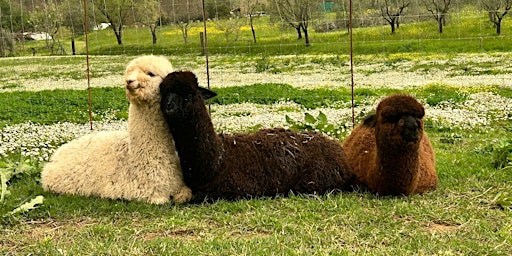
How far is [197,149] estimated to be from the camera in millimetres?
6695

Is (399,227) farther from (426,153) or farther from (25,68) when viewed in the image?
(25,68)

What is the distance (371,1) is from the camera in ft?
76.8

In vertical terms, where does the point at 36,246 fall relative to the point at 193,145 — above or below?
below

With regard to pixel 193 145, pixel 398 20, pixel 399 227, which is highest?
pixel 398 20

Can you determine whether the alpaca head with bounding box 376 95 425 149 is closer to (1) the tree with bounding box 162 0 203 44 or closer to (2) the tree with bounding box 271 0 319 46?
(1) the tree with bounding box 162 0 203 44

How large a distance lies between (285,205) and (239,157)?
1.00 meters

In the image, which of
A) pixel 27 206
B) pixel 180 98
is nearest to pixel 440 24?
pixel 180 98

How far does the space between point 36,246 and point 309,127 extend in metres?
5.55

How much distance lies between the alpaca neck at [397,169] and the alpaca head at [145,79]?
2749mm

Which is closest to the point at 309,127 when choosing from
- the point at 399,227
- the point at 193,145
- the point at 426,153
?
the point at 426,153

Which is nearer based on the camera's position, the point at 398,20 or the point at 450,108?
the point at 450,108

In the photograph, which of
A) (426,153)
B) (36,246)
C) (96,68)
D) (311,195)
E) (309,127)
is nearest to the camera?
(36,246)

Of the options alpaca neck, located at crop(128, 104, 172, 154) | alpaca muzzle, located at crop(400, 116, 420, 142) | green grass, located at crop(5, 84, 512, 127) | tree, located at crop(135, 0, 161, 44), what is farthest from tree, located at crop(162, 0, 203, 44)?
alpaca muzzle, located at crop(400, 116, 420, 142)

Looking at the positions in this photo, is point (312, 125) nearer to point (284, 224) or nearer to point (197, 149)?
point (197, 149)
